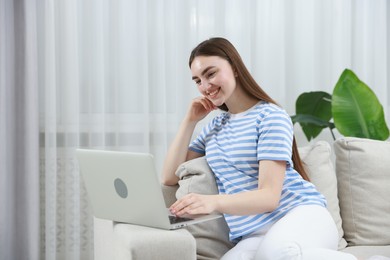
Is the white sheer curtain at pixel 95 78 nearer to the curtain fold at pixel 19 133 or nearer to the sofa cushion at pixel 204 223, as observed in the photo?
the curtain fold at pixel 19 133

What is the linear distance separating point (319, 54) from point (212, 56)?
5.17ft

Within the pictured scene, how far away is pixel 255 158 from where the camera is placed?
1.91 metres

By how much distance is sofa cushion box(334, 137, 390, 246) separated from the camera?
88.7 inches

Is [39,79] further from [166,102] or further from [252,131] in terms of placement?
[252,131]

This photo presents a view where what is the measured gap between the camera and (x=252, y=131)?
1929mm

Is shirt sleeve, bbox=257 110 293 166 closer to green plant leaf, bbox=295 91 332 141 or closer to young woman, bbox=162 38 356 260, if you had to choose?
young woman, bbox=162 38 356 260

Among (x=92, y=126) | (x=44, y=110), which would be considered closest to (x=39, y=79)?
(x=44, y=110)

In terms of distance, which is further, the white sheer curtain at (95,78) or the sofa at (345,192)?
the white sheer curtain at (95,78)

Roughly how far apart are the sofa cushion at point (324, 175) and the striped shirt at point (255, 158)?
0.81 ft

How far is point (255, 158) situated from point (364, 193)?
1.99 ft

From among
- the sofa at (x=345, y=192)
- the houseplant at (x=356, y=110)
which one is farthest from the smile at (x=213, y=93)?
the houseplant at (x=356, y=110)

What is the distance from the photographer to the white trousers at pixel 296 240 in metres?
1.63

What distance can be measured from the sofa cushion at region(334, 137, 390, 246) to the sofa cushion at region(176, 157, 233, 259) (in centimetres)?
55

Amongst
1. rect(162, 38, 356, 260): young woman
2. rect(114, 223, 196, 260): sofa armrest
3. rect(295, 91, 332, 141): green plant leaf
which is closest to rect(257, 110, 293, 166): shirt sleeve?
rect(162, 38, 356, 260): young woman
